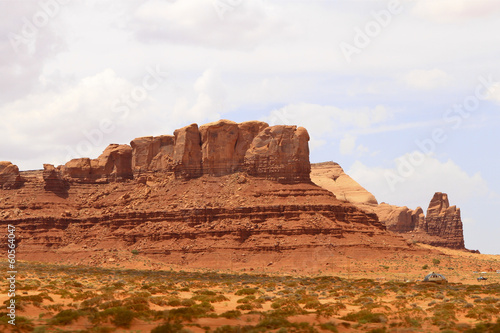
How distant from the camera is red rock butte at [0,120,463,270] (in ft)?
307

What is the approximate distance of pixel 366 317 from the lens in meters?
39.6

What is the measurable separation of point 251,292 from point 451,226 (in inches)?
5097

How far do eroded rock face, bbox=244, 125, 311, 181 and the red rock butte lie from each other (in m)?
0.13

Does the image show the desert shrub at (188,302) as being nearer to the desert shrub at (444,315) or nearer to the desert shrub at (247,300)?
A: the desert shrub at (247,300)

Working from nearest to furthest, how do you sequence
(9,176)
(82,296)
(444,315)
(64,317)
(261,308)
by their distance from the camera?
(64,317)
(444,315)
(261,308)
(82,296)
(9,176)

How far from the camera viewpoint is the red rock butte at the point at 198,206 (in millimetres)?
93438

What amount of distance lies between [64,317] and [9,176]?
3350 inches

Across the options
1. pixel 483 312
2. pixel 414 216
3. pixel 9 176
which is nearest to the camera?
pixel 483 312

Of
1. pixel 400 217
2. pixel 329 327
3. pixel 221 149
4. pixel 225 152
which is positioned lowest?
pixel 329 327

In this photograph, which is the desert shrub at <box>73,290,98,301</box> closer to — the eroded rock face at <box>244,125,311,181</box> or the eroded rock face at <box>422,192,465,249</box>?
the eroded rock face at <box>244,125,311,181</box>

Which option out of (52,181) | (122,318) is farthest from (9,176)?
(122,318)

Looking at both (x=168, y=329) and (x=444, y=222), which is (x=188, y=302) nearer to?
(x=168, y=329)

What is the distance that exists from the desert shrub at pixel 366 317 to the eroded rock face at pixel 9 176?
85343 millimetres

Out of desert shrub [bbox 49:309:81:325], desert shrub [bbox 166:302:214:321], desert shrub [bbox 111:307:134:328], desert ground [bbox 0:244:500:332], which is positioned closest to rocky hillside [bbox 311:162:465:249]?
desert ground [bbox 0:244:500:332]
